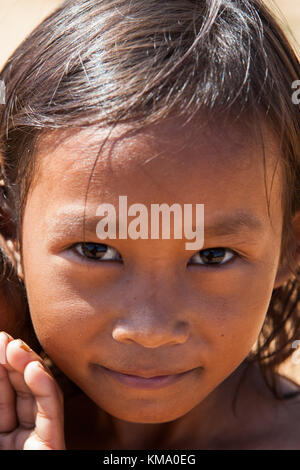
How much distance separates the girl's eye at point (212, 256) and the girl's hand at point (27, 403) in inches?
17.5

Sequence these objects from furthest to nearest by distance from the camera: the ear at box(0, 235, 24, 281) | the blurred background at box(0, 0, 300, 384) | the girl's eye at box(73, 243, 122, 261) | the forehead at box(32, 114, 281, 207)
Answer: the blurred background at box(0, 0, 300, 384) < the ear at box(0, 235, 24, 281) < the girl's eye at box(73, 243, 122, 261) < the forehead at box(32, 114, 281, 207)

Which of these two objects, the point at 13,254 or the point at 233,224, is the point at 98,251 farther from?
the point at 13,254

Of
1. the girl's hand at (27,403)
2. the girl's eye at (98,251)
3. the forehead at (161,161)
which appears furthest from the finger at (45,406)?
the forehead at (161,161)

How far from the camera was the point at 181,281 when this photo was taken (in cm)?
164

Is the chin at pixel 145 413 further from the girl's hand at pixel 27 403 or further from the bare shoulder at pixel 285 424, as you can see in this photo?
the bare shoulder at pixel 285 424

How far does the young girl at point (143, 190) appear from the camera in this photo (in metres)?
1.61

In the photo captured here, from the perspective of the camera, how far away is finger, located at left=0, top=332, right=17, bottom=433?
1.80 metres

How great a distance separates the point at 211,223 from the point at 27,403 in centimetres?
63

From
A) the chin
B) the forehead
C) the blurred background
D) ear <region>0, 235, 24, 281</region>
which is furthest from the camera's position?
the blurred background

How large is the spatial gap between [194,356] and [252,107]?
57cm

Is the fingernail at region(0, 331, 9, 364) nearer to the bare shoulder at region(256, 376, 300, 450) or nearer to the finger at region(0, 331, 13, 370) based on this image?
the finger at region(0, 331, 13, 370)

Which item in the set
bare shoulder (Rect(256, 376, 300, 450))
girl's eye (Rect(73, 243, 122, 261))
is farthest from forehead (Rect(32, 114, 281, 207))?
bare shoulder (Rect(256, 376, 300, 450))

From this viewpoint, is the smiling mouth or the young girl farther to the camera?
the smiling mouth

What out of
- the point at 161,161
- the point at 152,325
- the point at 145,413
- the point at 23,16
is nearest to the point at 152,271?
the point at 152,325
